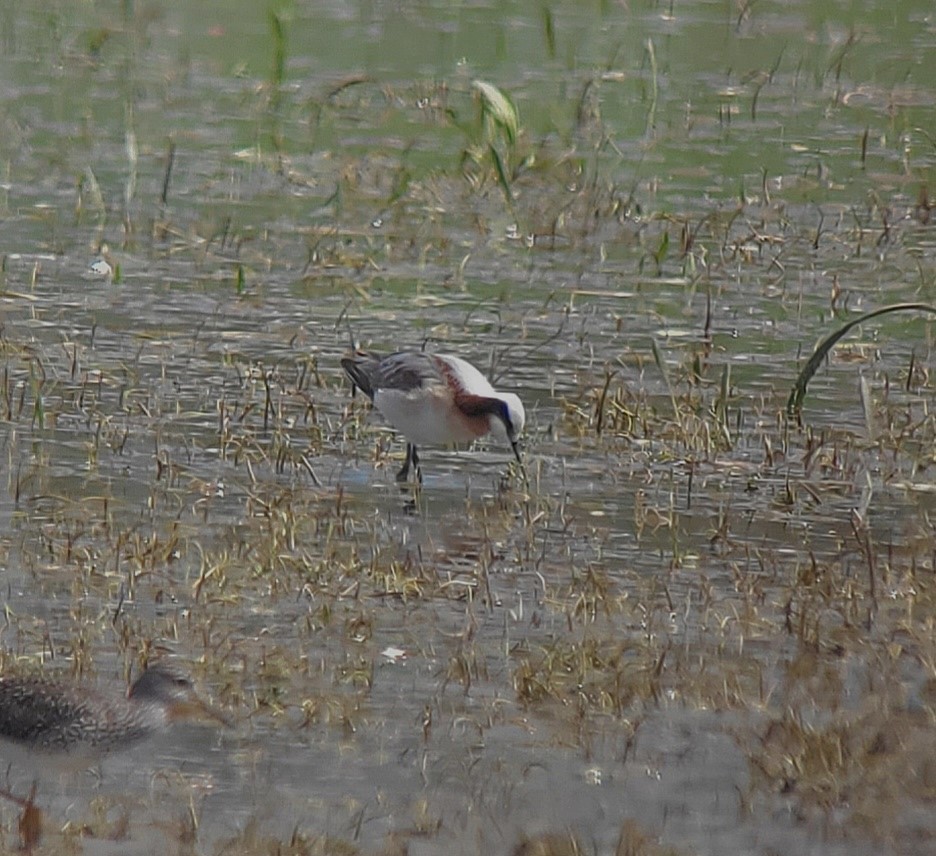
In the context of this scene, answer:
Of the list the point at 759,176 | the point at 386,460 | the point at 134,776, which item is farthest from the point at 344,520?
the point at 759,176

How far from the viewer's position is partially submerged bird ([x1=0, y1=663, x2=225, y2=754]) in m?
5.54

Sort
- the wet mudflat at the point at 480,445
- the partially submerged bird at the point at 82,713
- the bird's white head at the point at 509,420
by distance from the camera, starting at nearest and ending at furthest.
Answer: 1. the partially submerged bird at the point at 82,713
2. the wet mudflat at the point at 480,445
3. the bird's white head at the point at 509,420

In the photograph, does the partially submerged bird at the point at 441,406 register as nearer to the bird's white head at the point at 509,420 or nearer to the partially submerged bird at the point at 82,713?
the bird's white head at the point at 509,420

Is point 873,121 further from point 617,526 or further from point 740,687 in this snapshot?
point 740,687

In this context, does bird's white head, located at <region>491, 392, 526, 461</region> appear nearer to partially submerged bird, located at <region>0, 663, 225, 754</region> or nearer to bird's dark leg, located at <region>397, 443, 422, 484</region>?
bird's dark leg, located at <region>397, 443, 422, 484</region>

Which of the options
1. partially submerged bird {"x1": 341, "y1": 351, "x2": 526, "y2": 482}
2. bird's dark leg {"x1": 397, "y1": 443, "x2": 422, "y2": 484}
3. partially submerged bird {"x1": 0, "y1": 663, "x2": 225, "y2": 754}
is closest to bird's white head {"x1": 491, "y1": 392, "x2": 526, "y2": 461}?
partially submerged bird {"x1": 341, "y1": 351, "x2": 526, "y2": 482}

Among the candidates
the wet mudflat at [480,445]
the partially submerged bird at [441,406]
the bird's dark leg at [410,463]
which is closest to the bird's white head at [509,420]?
the partially submerged bird at [441,406]

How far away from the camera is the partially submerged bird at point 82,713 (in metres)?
5.54

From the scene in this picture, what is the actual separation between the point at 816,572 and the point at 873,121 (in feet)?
22.6

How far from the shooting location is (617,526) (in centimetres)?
784

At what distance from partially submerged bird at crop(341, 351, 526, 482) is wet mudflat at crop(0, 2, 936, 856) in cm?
17

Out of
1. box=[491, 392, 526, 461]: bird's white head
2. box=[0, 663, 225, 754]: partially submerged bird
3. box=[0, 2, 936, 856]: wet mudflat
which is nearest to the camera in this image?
box=[0, 663, 225, 754]: partially submerged bird

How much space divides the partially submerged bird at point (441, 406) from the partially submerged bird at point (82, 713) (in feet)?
8.32

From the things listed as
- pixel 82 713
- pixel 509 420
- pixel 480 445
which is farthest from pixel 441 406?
pixel 82 713
